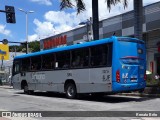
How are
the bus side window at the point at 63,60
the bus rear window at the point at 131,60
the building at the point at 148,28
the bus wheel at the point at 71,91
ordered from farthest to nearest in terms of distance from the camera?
the building at the point at 148,28, the bus side window at the point at 63,60, the bus wheel at the point at 71,91, the bus rear window at the point at 131,60

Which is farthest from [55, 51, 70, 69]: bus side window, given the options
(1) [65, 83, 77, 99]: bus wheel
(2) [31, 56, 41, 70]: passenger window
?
(2) [31, 56, 41, 70]: passenger window

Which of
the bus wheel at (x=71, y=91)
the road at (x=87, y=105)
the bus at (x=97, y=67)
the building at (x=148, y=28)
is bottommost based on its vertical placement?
the road at (x=87, y=105)

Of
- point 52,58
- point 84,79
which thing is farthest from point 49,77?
point 84,79

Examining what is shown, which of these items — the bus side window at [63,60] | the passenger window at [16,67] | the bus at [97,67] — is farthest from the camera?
the passenger window at [16,67]

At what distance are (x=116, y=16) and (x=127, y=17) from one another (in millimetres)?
1657

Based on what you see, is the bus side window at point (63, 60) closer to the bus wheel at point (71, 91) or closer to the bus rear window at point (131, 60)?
the bus wheel at point (71, 91)

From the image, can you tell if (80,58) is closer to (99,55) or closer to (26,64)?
(99,55)

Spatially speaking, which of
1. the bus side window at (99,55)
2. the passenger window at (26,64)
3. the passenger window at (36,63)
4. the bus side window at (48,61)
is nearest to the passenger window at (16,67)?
the passenger window at (26,64)

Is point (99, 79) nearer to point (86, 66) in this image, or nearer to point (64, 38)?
point (86, 66)

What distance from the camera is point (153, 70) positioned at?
3059 centimetres

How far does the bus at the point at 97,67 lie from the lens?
1727cm

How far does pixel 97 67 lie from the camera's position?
1803 cm

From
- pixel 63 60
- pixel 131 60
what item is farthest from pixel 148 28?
pixel 131 60

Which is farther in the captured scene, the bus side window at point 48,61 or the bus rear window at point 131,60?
the bus side window at point 48,61
